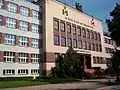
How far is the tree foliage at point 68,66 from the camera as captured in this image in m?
45.2

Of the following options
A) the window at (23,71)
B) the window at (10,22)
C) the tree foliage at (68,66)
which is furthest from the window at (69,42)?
the window at (10,22)

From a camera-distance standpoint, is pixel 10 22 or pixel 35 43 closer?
pixel 10 22

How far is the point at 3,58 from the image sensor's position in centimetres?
4000

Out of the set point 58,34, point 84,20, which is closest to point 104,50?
point 84,20

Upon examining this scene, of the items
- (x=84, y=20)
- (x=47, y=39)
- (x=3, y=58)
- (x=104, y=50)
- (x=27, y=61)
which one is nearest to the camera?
(x=3, y=58)

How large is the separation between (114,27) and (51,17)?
17.3 meters

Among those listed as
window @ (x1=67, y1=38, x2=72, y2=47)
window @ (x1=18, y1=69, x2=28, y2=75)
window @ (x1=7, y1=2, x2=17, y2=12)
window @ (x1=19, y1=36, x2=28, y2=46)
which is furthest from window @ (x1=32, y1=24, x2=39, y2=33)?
window @ (x1=67, y1=38, x2=72, y2=47)

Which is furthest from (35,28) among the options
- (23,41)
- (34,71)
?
(34,71)

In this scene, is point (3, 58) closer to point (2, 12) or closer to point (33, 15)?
point (2, 12)

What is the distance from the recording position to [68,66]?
151ft

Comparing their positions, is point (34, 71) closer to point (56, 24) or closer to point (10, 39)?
point (10, 39)

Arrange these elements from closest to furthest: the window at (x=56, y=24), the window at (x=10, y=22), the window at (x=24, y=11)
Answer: the window at (x=10, y=22) → the window at (x=24, y=11) → the window at (x=56, y=24)

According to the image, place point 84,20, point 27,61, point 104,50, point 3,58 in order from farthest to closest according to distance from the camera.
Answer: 1. point 104,50
2. point 84,20
3. point 27,61
4. point 3,58

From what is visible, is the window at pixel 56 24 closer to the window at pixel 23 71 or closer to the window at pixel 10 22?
the window at pixel 10 22
